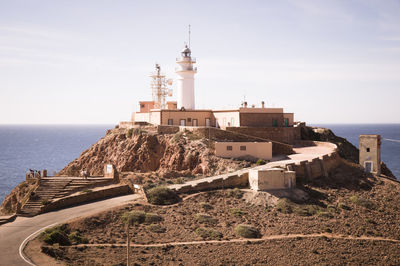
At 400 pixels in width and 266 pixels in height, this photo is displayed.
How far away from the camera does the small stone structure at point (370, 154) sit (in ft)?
124

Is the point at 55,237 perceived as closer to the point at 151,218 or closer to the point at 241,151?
the point at 151,218

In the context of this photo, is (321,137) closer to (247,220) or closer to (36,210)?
(247,220)

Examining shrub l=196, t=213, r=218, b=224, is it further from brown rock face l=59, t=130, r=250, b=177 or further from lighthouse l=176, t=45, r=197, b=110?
lighthouse l=176, t=45, r=197, b=110

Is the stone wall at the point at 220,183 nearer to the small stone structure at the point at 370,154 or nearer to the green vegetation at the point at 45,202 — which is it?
the green vegetation at the point at 45,202

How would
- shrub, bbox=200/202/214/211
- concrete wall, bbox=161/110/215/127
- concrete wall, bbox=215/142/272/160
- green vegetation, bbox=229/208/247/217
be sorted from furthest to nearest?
concrete wall, bbox=161/110/215/127 → concrete wall, bbox=215/142/272/160 → shrub, bbox=200/202/214/211 → green vegetation, bbox=229/208/247/217

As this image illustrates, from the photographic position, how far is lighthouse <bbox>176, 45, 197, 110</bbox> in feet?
154

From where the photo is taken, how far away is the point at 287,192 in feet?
93.9

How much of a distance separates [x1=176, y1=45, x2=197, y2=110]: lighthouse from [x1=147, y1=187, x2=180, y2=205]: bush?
20938mm

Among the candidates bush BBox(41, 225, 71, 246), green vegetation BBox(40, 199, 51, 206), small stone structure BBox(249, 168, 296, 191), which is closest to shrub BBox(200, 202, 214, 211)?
small stone structure BBox(249, 168, 296, 191)

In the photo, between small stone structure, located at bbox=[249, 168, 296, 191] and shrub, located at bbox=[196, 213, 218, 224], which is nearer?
shrub, located at bbox=[196, 213, 218, 224]

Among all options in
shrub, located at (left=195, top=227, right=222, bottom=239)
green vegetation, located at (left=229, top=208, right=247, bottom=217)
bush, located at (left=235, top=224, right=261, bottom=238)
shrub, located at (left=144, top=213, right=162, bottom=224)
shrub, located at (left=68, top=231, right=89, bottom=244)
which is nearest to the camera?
shrub, located at (left=68, top=231, right=89, bottom=244)

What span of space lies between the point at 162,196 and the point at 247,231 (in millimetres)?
6627

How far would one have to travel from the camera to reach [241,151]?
3475cm

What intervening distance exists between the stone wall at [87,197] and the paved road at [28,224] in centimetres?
63
